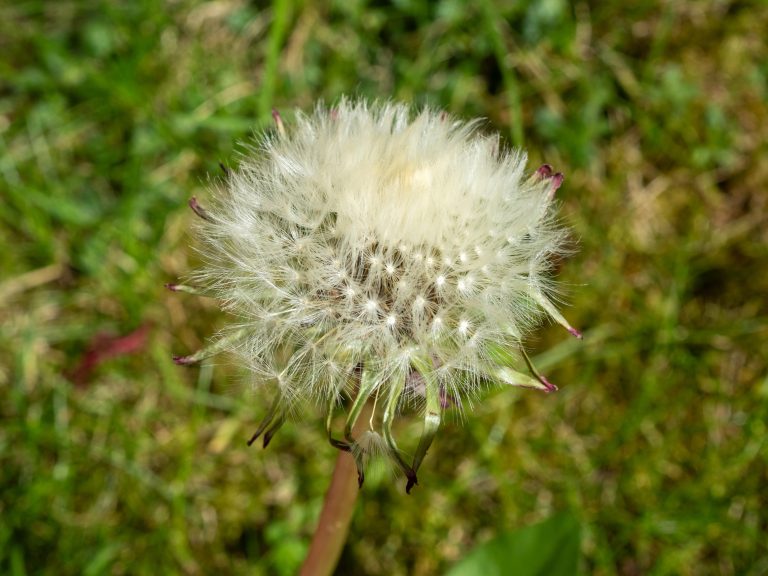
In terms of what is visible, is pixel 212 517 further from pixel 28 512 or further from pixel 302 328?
pixel 302 328

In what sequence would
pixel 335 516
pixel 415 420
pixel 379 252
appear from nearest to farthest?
pixel 379 252, pixel 335 516, pixel 415 420

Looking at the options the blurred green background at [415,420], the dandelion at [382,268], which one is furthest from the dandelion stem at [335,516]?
the blurred green background at [415,420]

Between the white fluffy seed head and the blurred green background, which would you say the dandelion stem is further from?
the blurred green background

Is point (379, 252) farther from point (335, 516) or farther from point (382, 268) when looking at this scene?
point (335, 516)

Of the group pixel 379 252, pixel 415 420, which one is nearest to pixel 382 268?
pixel 379 252

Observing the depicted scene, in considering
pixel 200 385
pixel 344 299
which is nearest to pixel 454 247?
pixel 344 299

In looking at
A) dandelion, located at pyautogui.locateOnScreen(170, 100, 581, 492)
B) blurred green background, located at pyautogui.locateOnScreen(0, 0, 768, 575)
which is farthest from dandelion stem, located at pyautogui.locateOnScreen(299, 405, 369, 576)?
blurred green background, located at pyautogui.locateOnScreen(0, 0, 768, 575)

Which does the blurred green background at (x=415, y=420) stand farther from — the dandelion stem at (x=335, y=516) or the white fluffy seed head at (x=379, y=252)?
the white fluffy seed head at (x=379, y=252)
